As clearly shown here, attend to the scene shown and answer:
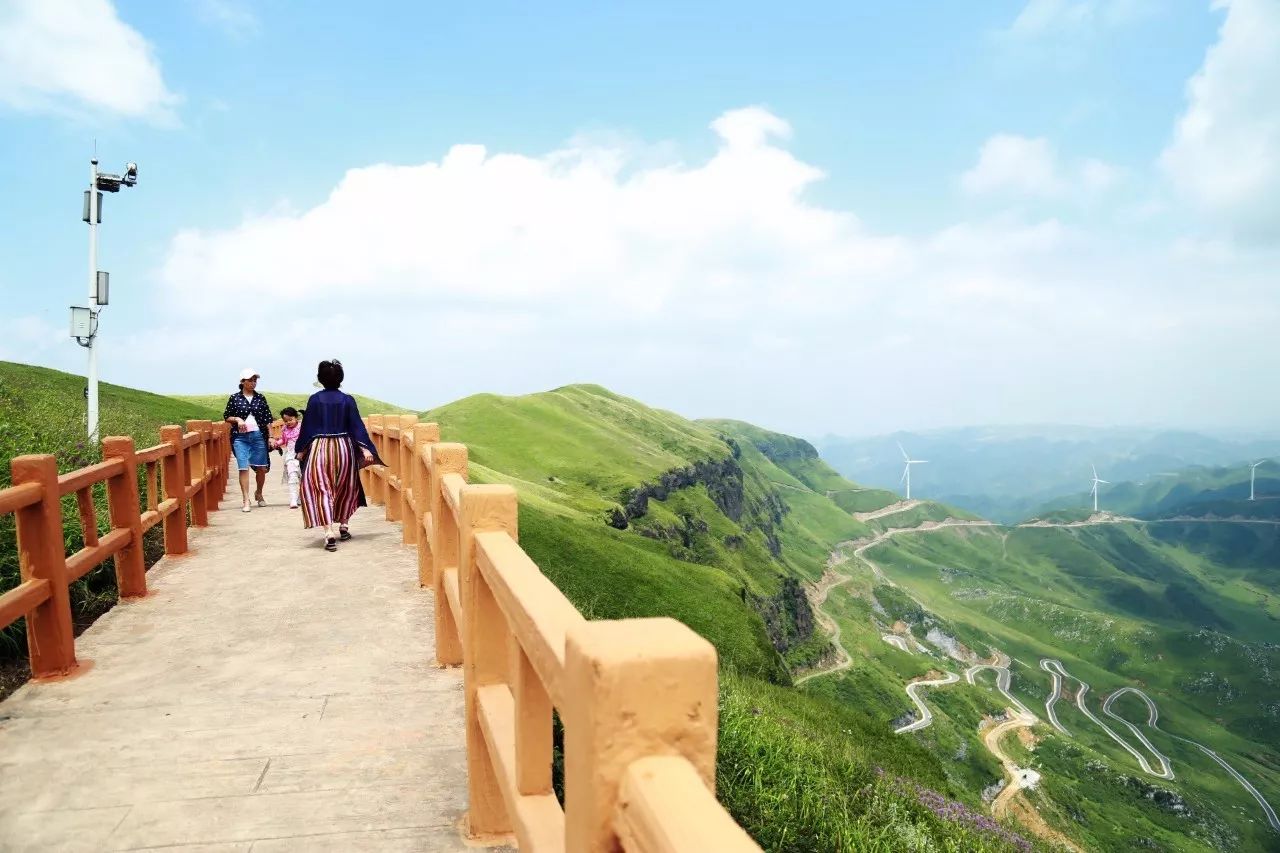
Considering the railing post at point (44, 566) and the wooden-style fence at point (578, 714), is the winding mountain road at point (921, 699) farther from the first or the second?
the wooden-style fence at point (578, 714)

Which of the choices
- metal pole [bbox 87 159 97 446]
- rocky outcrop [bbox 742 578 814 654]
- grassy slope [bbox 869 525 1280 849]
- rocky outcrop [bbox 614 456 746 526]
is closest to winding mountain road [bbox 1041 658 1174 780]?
grassy slope [bbox 869 525 1280 849]

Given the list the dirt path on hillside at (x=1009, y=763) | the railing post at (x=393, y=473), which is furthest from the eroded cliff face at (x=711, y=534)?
the railing post at (x=393, y=473)

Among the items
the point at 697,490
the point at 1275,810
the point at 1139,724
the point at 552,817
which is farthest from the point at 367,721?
the point at 1139,724

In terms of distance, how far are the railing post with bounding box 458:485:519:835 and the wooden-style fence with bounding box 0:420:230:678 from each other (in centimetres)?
404

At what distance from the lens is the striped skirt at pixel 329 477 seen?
37.5 ft

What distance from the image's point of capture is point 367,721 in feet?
19.9

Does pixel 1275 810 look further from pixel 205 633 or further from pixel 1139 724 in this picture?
pixel 205 633

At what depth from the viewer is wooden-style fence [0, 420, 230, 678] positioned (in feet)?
21.6

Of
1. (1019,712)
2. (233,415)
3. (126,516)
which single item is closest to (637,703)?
(126,516)

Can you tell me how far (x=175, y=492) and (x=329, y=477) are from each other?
2.33 meters

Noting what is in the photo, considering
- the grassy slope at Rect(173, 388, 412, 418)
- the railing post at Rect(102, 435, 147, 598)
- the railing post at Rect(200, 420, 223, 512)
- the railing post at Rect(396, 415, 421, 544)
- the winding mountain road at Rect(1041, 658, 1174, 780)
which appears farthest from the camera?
the winding mountain road at Rect(1041, 658, 1174, 780)

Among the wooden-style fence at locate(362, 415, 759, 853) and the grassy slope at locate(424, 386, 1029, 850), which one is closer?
the wooden-style fence at locate(362, 415, 759, 853)

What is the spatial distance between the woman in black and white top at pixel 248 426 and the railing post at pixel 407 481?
4.12m

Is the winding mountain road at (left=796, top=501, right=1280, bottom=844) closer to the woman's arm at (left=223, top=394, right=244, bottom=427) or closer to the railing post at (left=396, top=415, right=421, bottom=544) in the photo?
the woman's arm at (left=223, top=394, right=244, bottom=427)
